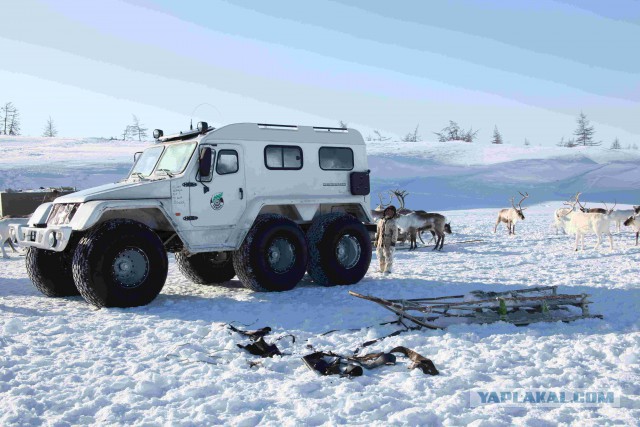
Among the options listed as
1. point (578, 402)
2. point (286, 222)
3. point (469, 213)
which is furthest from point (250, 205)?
point (469, 213)

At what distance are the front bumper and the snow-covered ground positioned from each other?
3.25 feet

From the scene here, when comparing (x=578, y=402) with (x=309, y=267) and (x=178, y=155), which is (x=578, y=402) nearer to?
(x=309, y=267)

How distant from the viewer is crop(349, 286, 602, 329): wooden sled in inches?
309

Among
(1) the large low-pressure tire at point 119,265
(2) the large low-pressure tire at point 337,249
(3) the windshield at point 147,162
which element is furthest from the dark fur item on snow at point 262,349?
(3) the windshield at point 147,162

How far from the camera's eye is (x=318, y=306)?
9508mm

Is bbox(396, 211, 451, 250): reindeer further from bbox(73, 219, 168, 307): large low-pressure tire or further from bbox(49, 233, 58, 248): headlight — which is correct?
bbox(49, 233, 58, 248): headlight

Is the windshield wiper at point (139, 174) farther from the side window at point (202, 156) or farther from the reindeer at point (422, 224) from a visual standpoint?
the reindeer at point (422, 224)

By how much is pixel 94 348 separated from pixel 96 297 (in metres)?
2.22

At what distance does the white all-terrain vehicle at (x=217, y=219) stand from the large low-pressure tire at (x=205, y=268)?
2 cm

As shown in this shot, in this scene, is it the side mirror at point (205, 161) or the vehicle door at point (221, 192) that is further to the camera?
the vehicle door at point (221, 192)

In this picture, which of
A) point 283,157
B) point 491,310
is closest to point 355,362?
point 491,310

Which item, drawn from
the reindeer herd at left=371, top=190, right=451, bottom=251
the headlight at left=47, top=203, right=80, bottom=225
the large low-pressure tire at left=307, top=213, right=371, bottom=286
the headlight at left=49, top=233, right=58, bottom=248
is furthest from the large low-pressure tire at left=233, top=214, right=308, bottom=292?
the reindeer herd at left=371, top=190, right=451, bottom=251

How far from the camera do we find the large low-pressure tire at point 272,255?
10.6 metres

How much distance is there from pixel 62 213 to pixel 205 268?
3.19m
